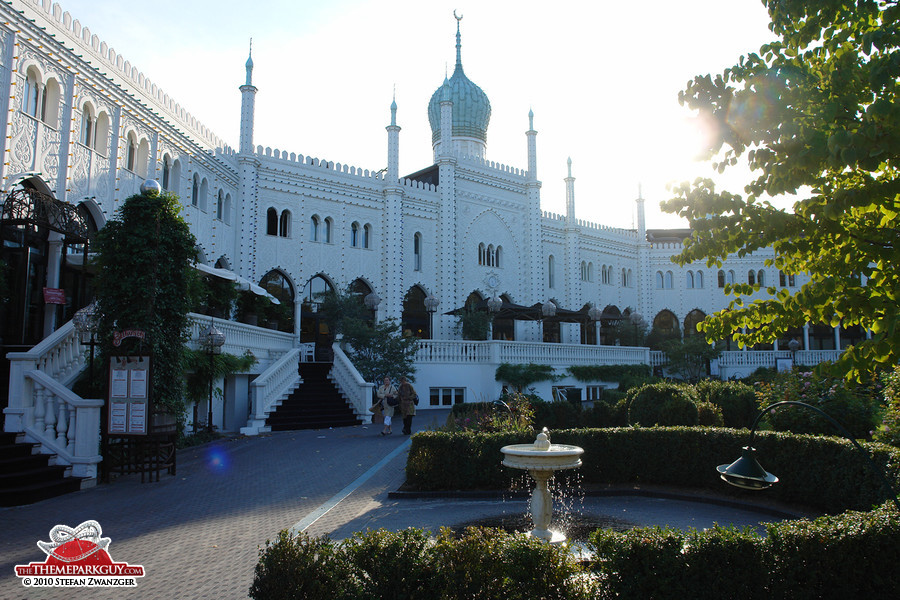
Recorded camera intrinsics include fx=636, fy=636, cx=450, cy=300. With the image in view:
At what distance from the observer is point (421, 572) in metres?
5.21

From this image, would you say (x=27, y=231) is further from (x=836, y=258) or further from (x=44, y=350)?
(x=836, y=258)

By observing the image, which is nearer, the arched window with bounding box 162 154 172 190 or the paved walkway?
the paved walkway

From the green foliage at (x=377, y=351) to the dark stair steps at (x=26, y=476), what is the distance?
43.8 ft

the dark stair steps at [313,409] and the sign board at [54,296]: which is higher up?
the sign board at [54,296]

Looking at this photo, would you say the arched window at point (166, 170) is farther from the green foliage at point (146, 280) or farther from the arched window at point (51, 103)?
the green foliage at point (146, 280)

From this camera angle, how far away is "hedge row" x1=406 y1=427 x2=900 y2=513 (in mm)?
10117

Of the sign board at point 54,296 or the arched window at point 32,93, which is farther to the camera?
the sign board at point 54,296

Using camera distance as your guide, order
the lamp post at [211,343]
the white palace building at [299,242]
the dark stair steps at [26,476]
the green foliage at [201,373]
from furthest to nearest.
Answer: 1. the lamp post at [211,343]
2. the green foliage at [201,373]
3. the white palace building at [299,242]
4. the dark stair steps at [26,476]

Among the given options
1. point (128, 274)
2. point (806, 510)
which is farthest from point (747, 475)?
point (128, 274)

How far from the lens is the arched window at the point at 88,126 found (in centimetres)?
1684

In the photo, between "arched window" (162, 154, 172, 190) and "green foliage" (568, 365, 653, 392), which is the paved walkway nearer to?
"arched window" (162, 154, 172, 190)

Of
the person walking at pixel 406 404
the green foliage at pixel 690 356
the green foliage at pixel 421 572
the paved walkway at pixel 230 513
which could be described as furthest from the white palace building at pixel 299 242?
the green foliage at pixel 421 572

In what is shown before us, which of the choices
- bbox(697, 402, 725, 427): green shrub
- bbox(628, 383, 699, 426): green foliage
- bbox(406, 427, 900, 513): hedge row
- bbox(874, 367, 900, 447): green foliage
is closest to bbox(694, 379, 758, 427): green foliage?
bbox(697, 402, 725, 427): green shrub

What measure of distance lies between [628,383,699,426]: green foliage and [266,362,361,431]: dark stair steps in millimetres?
10036
